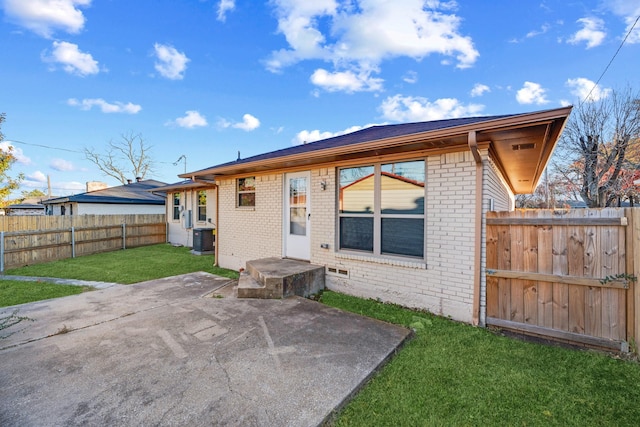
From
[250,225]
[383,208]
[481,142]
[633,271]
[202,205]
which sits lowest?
[633,271]

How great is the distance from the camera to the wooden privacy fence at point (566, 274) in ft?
10.2

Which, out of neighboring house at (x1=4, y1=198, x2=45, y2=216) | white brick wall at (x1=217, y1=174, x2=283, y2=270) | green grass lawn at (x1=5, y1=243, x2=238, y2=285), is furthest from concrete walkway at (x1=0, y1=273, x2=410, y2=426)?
neighboring house at (x1=4, y1=198, x2=45, y2=216)

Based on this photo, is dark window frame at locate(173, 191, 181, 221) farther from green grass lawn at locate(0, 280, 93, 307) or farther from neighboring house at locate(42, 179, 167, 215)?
green grass lawn at locate(0, 280, 93, 307)

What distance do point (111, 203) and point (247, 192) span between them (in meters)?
12.6

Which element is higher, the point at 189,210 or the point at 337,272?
the point at 189,210

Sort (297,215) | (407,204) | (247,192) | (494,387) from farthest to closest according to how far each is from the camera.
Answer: (247,192) < (297,215) < (407,204) < (494,387)

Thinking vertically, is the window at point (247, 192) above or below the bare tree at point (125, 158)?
below

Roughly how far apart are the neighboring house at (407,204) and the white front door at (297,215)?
0.08ft

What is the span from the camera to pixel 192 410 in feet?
6.81

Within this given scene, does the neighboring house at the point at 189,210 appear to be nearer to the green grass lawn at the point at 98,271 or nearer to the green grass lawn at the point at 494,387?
the green grass lawn at the point at 98,271

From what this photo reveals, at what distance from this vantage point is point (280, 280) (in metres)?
4.68

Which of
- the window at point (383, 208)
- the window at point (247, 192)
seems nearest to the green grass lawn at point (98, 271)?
the window at point (247, 192)

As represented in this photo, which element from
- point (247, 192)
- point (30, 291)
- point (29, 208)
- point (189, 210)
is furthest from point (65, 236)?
point (29, 208)

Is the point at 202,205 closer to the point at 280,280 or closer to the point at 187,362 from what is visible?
the point at 280,280
